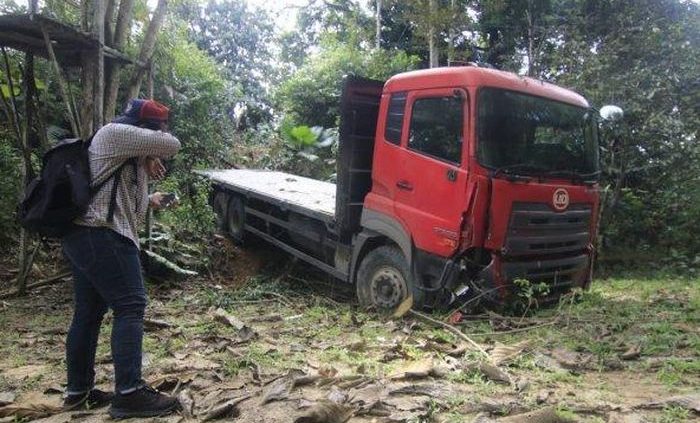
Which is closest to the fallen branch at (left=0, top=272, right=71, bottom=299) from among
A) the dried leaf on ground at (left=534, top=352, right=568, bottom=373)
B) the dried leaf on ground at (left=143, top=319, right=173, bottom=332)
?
the dried leaf on ground at (left=143, top=319, right=173, bottom=332)

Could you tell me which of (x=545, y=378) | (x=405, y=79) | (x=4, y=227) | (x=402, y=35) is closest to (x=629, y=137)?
(x=405, y=79)

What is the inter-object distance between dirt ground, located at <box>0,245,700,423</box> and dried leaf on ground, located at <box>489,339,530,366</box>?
2 centimetres

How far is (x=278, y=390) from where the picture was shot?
3.18 metres

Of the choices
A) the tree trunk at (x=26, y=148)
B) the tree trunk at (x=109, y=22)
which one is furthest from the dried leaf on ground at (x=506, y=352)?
the tree trunk at (x=109, y=22)

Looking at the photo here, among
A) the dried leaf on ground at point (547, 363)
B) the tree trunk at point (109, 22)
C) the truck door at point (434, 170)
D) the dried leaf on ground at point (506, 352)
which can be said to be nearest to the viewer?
the dried leaf on ground at point (547, 363)

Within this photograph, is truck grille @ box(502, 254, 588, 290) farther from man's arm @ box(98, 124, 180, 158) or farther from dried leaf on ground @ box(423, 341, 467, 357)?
man's arm @ box(98, 124, 180, 158)

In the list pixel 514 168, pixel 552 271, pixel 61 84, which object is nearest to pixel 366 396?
pixel 514 168

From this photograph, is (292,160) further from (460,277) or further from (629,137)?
(460,277)

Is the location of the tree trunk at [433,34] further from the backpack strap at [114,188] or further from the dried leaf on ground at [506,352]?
the backpack strap at [114,188]

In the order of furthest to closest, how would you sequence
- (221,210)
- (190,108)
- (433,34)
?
Result: (433,34) < (190,108) < (221,210)

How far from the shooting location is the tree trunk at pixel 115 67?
6.41 m

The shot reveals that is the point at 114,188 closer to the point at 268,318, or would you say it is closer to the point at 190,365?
the point at 190,365

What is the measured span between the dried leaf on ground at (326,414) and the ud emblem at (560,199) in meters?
3.29

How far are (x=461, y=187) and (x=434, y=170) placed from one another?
371mm
